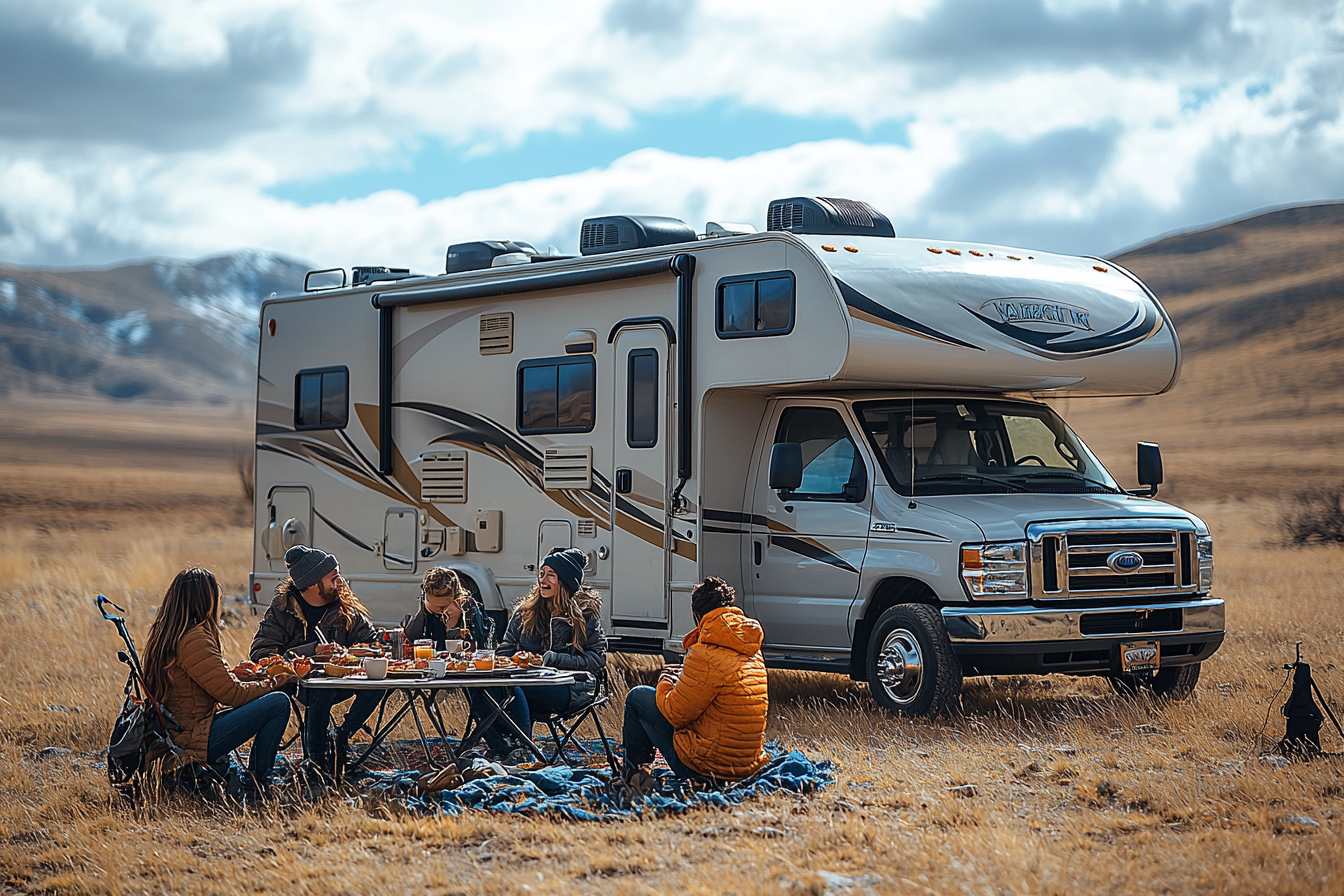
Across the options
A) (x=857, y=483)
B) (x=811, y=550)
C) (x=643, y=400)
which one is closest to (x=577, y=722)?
(x=811, y=550)

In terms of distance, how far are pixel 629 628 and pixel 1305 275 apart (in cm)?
8223

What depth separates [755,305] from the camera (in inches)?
376

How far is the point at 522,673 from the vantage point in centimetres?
753

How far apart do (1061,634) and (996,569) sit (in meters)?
0.54

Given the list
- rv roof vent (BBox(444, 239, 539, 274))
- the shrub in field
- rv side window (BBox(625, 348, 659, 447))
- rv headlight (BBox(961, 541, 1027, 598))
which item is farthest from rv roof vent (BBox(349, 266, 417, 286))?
the shrub in field

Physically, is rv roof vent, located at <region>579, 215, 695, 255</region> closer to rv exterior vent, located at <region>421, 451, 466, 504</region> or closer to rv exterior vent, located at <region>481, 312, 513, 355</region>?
rv exterior vent, located at <region>481, 312, 513, 355</region>

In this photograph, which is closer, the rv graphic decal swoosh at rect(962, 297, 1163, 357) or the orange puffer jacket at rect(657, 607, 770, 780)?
the orange puffer jacket at rect(657, 607, 770, 780)

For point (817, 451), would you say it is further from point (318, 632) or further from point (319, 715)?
point (319, 715)

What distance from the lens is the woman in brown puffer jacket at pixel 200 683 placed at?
693 cm

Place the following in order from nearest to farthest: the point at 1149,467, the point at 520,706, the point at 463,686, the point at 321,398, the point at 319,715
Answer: the point at 463,686
the point at 319,715
the point at 520,706
the point at 1149,467
the point at 321,398

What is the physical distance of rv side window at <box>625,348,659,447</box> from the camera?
10.0 meters

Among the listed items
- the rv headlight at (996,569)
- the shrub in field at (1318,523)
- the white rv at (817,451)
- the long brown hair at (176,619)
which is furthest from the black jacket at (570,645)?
the shrub in field at (1318,523)

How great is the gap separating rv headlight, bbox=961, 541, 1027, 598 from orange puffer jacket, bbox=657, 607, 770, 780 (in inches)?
86.0

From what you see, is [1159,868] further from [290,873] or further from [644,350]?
[644,350]
